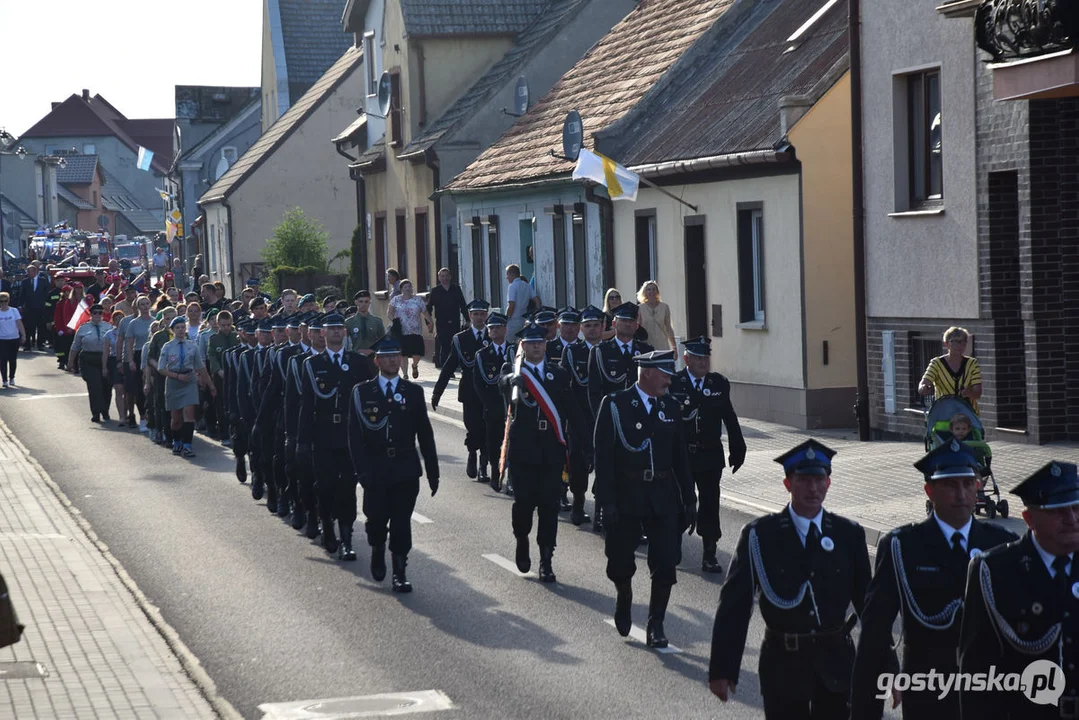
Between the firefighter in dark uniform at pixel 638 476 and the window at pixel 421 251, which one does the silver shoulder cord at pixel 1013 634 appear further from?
the window at pixel 421 251

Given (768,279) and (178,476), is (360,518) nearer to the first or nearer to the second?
(178,476)

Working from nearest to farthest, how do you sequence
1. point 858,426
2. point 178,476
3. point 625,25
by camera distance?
point 178,476
point 858,426
point 625,25

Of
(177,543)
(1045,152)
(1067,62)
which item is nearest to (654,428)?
(177,543)

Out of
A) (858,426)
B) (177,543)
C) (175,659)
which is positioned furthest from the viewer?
(858,426)

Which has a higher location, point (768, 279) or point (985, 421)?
point (768, 279)

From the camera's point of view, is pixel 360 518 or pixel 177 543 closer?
pixel 177 543

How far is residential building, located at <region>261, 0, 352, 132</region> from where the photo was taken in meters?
59.7

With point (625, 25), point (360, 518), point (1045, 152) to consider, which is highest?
point (625, 25)

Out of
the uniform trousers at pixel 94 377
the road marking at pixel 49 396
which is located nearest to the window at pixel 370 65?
the road marking at pixel 49 396

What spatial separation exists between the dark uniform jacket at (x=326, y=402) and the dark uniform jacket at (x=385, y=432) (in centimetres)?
147

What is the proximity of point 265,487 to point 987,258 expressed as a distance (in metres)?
8.17

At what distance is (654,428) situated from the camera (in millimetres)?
10359

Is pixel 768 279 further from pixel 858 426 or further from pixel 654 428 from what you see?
pixel 654 428

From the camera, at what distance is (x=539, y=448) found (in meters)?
12.6
